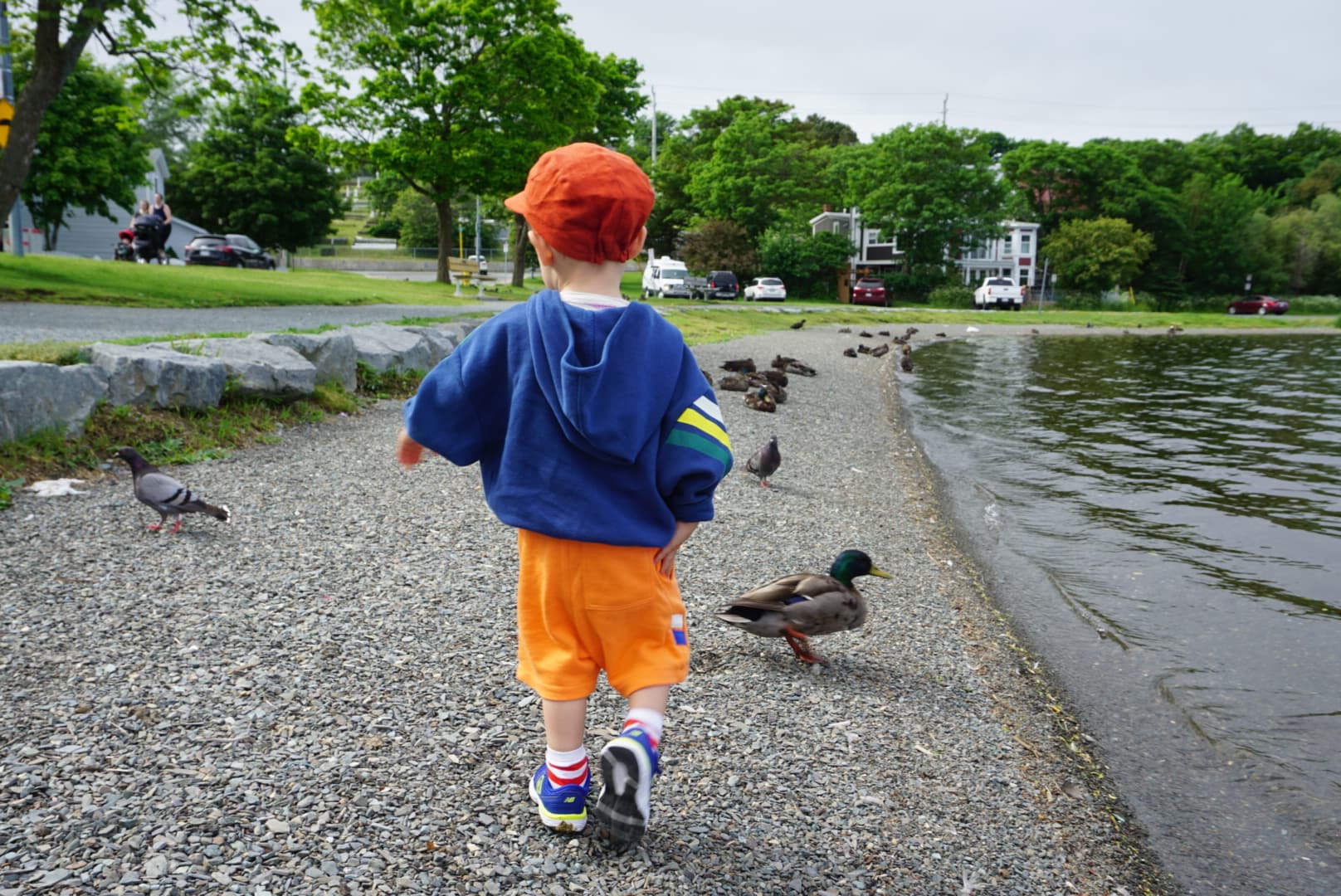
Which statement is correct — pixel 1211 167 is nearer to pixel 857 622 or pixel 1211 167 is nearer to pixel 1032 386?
pixel 1032 386

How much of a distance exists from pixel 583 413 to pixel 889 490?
7147mm

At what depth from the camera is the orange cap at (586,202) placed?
7.61 ft

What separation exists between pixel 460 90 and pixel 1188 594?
28.8 m

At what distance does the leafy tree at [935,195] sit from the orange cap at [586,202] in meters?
57.0

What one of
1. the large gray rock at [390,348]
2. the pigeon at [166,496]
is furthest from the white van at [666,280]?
the pigeon at [166,496]

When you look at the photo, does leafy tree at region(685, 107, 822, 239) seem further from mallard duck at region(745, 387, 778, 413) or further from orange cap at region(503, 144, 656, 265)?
orange cap at region(503, 144, 656, 265)

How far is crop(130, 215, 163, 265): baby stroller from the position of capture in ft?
86.8

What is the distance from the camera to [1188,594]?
6387mm

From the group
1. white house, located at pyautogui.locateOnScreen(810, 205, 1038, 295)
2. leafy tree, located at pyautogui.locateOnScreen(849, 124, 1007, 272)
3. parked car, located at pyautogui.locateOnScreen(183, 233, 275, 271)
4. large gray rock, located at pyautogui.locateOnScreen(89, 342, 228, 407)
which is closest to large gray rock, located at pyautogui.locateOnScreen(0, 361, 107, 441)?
large gray rock, located at pyautogui.locateOnScreen(89, 342, 228, 407)

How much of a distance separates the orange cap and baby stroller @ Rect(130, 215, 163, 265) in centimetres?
2895

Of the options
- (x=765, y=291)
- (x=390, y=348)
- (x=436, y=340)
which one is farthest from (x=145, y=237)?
(x=765, y=291)

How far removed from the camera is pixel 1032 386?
19.5 meters

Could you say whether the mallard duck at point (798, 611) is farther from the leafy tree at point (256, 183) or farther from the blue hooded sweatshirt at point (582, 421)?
the leafy tree at point (256, 183)

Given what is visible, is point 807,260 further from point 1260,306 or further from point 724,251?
point 1260,306
